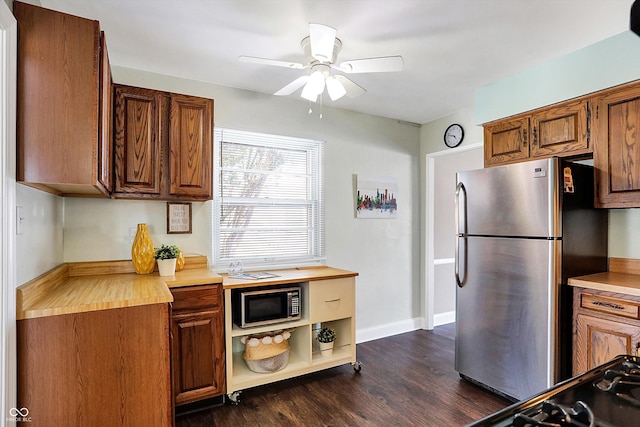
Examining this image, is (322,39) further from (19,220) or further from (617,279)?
(617,279)

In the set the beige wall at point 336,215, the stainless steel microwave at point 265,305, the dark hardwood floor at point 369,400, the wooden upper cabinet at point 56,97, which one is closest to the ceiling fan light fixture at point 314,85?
the beige wall at point 336,215

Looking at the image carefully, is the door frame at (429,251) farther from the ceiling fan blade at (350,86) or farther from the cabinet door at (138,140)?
the cabinet door at (138,140)

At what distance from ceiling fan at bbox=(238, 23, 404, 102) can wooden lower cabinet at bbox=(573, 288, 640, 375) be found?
1.86 m

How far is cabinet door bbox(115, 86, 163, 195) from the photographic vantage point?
2.39 meters

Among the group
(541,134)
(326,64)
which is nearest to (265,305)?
(326,64)

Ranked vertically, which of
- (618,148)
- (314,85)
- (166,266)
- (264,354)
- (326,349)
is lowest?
(326,349)

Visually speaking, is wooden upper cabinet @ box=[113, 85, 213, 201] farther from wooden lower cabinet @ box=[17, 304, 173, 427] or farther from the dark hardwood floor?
the dark hardwood floor

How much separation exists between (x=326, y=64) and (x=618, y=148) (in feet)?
6.53

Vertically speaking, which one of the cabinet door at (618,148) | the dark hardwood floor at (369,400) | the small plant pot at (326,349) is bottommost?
the dark hardwood floor at (369,400)

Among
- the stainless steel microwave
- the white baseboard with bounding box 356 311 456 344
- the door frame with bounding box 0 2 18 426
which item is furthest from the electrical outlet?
the white baseboard with bounding box 356 311 456 344

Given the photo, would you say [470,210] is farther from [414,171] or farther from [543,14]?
[414,171]

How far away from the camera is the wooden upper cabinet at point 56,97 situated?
5.06 ft

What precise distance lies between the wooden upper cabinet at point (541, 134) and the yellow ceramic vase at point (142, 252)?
2881 mm

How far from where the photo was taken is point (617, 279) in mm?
2217
